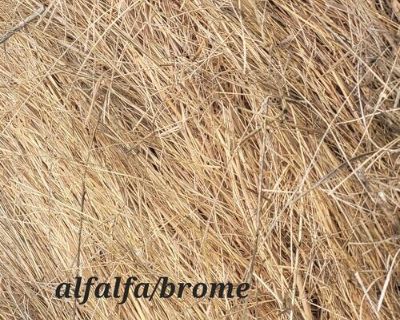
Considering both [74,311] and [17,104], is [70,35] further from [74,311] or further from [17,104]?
[74,311]

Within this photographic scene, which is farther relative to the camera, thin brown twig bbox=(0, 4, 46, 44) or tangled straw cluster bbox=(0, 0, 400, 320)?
thin brown twig bbox=(0, 4, 46, 44)

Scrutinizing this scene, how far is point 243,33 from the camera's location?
1204mm

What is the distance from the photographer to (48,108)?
4.32 feet

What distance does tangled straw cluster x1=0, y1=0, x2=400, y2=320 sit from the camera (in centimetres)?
116

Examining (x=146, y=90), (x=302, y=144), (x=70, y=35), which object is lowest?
(x=302, y=144)

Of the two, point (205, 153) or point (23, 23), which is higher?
point (23, 23)

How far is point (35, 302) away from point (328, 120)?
62 cm

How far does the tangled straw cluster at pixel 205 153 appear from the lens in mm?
1162

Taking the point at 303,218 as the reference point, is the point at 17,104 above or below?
above

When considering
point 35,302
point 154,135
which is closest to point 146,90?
point 154,135

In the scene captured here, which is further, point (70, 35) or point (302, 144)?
point (70, 35)

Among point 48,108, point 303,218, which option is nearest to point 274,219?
point 303,218

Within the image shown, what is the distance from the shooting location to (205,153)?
1238mm

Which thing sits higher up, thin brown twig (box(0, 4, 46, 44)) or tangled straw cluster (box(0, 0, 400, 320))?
thin brown twig (box(0, 4, 46, 44))
